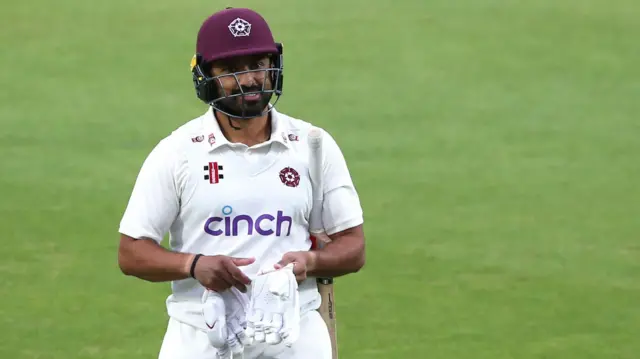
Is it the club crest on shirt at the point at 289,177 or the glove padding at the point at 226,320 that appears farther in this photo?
the club crest on shirt at the point at 289,177

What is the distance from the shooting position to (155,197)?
13.5ft

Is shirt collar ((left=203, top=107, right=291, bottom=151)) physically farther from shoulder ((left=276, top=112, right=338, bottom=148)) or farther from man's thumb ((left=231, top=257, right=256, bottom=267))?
man's thumb ((left=231, top=257, right=256, bottom=267))

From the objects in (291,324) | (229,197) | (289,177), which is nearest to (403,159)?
(289,177)

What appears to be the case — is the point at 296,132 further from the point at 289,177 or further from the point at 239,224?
the point at 239,224

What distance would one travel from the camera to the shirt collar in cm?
415

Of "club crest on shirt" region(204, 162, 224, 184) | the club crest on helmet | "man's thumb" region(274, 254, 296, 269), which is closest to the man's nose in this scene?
the club crest on helmet

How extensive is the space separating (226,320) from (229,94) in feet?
2.34

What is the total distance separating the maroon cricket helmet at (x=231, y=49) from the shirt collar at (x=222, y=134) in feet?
0.20

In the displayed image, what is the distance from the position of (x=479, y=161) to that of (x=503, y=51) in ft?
7.98

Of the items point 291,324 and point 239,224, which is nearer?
point 291,324

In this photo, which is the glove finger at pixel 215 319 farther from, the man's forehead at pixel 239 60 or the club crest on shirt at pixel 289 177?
the man's forehead at pixel 239 60

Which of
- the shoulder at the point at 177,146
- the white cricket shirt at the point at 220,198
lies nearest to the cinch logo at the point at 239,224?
the white cricket shirt at the point at 220,198

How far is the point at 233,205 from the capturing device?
4082 mm

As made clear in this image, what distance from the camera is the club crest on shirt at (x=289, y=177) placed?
13.6 ft
